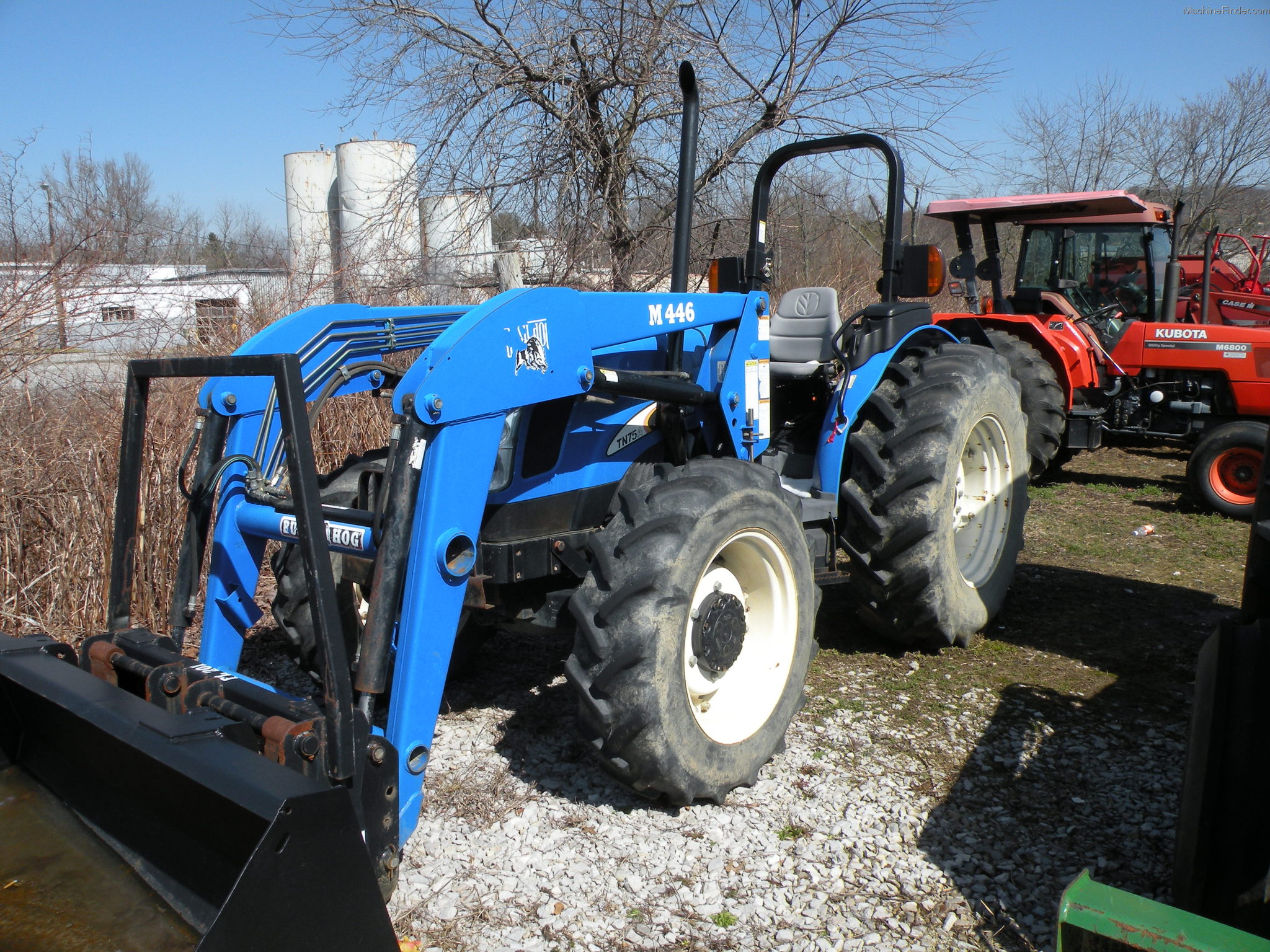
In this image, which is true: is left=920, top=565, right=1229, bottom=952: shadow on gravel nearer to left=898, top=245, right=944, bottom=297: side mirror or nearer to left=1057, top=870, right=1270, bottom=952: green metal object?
left=1057, top=870, right=1270, bottom=952: green metal object

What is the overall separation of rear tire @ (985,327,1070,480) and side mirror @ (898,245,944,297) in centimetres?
377

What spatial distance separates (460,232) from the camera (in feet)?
26.1

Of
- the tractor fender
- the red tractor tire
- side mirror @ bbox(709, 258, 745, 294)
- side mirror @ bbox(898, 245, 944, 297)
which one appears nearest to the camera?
side mirror @ bbox(898, 245, 944, 297)

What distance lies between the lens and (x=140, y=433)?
2.66 metres

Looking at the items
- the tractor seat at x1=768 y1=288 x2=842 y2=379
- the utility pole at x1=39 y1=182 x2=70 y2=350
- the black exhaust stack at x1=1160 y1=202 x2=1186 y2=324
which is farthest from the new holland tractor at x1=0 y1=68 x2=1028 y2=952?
the black exhaust stack at x1=1160 y1=202 x2=1186 y2=324

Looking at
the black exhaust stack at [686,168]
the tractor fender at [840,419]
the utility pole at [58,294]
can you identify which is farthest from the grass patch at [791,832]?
the utility pole at [58,294]

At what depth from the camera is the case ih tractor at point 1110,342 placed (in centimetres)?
743

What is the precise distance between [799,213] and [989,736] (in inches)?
268

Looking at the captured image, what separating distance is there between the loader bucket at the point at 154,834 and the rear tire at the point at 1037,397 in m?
6.58

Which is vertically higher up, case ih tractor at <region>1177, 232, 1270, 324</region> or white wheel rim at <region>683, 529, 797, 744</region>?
case ih tractor at <region>1177, 232, 1270, 324</region>

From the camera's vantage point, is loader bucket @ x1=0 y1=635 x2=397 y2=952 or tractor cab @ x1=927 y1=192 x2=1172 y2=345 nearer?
loader bucket @ x1=0 y1=635 x2=397 y2=952

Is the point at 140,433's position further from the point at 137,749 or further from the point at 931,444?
the point at 931,444

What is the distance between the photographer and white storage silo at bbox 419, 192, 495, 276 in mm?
7977

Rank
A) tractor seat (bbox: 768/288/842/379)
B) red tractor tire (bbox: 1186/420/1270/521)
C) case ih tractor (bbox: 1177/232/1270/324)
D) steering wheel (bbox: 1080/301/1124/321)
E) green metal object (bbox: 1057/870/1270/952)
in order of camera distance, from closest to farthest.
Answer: green metal object (bbox: 1057/870/1270/952) → tractor seat (bbox: 768/288/842/379) → red tractor tire (bbox: 1186/420/1270/521) → steering wheel (bbox: 1080/301/1124/321) → case ih tractor (bbox: 1177/232/1270/324)
